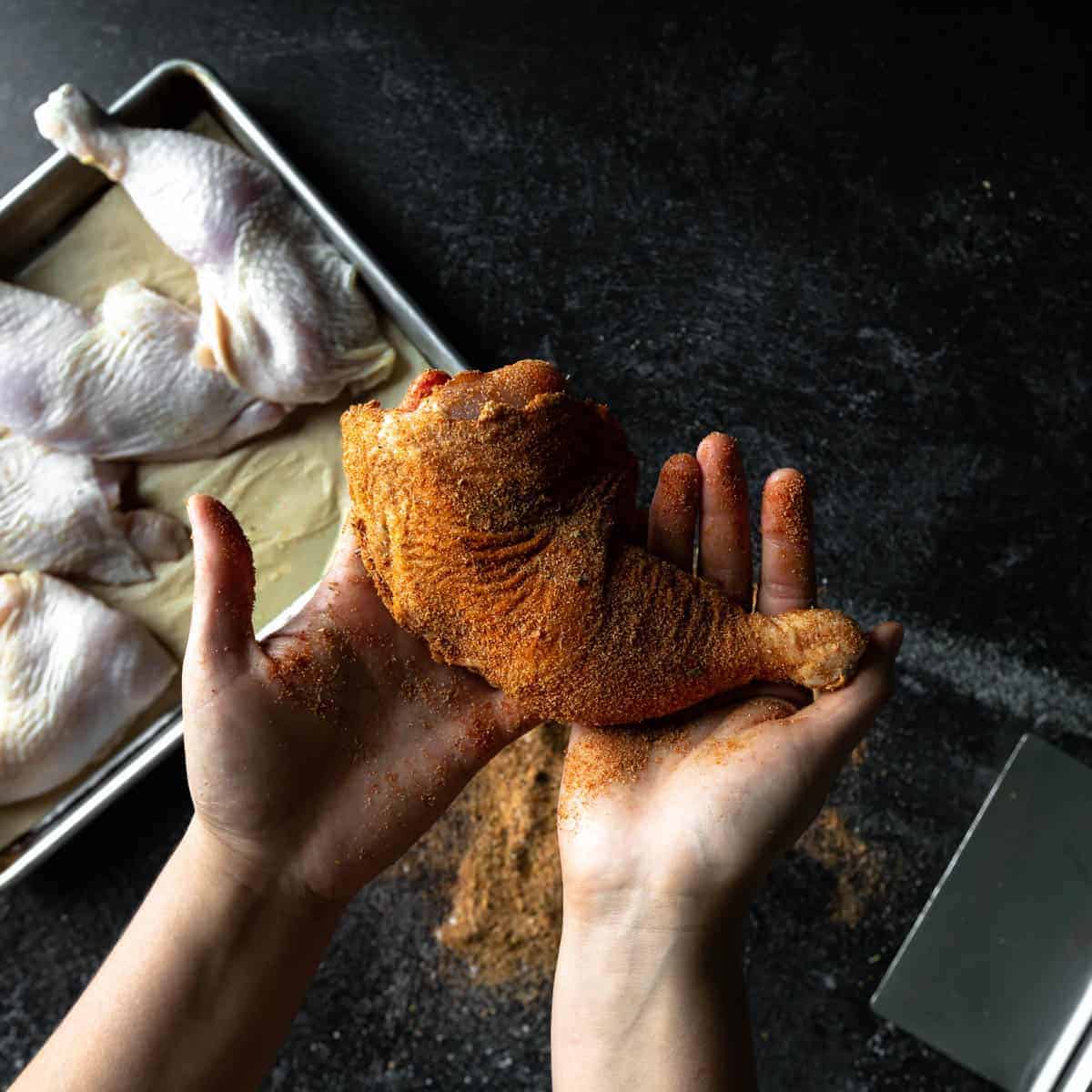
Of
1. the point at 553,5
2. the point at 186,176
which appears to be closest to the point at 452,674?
the point at 186,176

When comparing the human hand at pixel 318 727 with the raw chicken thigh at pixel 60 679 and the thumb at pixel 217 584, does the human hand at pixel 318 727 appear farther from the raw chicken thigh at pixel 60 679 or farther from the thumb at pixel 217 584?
the raw chicken thigh at pixel 60 679

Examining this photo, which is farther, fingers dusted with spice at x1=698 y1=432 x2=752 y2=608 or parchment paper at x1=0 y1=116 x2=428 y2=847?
parchment paper at x1=0 y1=116 x2=428 y2=847

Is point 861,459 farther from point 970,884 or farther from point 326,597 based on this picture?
point 326,597

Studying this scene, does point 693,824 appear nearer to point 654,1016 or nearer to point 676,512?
point 654,1016

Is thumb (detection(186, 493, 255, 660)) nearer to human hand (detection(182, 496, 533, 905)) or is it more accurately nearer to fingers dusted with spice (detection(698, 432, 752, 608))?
human hand (detection(182, 496, 533, 905))

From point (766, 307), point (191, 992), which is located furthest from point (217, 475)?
point (766, 307)

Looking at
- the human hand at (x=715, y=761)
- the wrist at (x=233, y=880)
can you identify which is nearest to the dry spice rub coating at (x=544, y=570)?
the human hand at (x=715, y=761)

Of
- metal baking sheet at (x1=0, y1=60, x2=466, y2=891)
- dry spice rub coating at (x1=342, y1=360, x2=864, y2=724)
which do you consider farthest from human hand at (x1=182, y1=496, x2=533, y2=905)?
metal baking sheet at (x1=0, y1=60, x2=466, y2=891)
